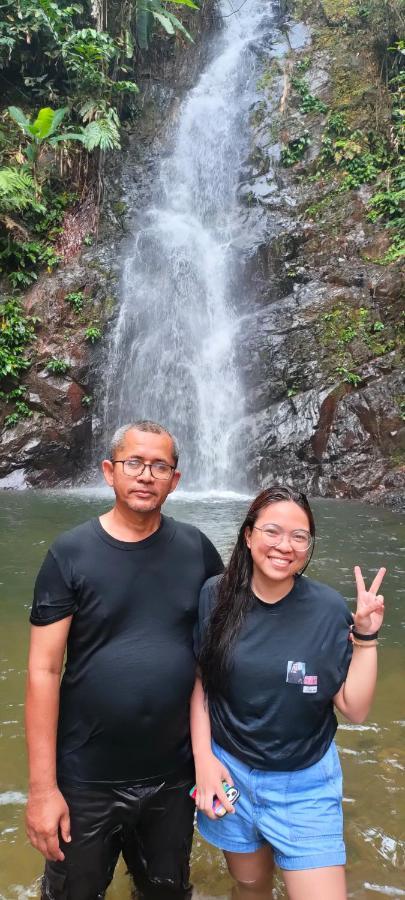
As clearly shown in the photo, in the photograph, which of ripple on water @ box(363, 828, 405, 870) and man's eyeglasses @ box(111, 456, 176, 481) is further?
ripple on water @ box(363, 828, 405, 870)

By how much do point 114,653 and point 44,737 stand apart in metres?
0.30

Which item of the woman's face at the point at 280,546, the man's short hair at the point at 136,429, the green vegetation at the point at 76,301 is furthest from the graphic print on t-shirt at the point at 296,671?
the green vegetation at the point at 76,301

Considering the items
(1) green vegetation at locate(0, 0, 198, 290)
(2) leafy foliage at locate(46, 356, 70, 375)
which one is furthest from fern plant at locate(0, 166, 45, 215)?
(2) leafy foliage at locate(46, 356, 70, 375)

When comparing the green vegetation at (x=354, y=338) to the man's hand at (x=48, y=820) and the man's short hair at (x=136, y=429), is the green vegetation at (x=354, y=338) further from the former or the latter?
the man's hand at (x=48, y=820)

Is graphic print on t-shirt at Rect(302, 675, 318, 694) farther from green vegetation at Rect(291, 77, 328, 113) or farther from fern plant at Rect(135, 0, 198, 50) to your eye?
fern plant at Rect(135, 0, 198, 50)

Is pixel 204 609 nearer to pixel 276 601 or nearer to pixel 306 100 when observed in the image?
pixel 276 601

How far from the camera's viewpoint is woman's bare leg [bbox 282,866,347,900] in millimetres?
1687

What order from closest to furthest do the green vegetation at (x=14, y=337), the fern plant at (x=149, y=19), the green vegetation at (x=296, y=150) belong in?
the green vegetation at (x=14, y=337)
the green vegetation at (x=296, y=150)
the fern plant at (x=149, y=19)

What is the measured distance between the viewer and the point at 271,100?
17797 mm

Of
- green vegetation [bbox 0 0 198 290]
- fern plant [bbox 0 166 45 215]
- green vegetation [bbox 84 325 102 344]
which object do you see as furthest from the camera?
green vegetation [bbox 0 0 198 290]

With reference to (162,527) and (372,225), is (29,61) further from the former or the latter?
(162,527)

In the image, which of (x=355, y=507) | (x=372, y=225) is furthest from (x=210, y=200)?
(x=355, y=507)

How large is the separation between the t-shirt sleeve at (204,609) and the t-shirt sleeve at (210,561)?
0.21ft

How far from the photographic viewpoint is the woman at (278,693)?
1818 mm
